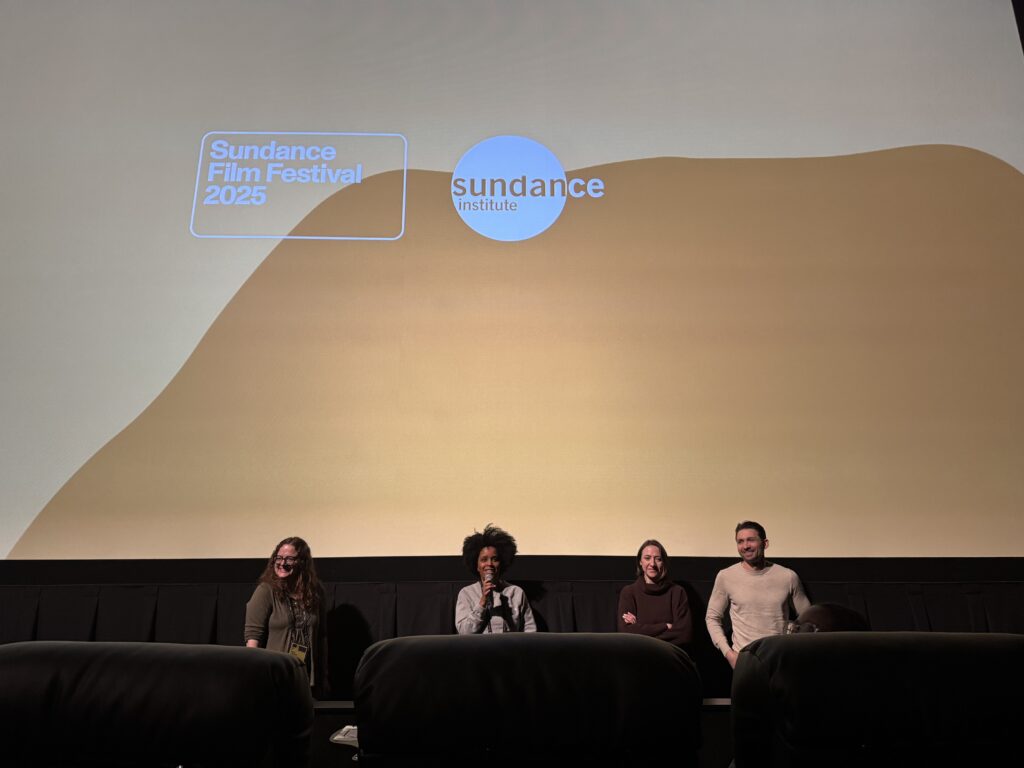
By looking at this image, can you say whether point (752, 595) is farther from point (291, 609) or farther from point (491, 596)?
point (291, 609)

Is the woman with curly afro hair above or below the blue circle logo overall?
below

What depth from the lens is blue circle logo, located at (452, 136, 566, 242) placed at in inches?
170

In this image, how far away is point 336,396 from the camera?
13.7 ft

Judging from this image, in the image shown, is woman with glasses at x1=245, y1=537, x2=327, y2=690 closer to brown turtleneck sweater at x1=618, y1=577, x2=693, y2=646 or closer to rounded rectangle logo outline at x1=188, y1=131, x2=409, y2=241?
brown turtleneck sweater at x1=618, y1=577, x2=693, y2=646

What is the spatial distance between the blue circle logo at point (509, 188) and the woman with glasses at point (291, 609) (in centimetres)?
180

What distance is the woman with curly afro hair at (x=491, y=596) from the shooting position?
3791mm

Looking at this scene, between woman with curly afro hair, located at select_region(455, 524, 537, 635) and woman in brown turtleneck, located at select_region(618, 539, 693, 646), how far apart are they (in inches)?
17.9

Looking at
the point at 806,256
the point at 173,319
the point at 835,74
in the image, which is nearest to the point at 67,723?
the point at 173,319

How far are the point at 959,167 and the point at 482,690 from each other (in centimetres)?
434

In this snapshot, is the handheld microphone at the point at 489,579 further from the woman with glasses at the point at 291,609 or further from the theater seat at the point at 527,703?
the theater seat at the point at 527,703

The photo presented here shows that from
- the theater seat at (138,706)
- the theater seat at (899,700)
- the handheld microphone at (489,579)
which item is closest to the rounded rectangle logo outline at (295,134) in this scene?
the handheld microphone at (489,579)

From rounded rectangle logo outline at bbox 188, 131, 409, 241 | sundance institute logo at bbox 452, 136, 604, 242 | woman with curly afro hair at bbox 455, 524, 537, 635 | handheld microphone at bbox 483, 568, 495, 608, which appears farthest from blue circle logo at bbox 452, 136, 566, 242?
handheld microphone at bbox 483, 568, 495, 608

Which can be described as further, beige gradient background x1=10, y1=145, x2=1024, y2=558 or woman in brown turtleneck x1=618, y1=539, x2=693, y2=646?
beige gradient background x1=10, y1=145, x2=1024, y2=558

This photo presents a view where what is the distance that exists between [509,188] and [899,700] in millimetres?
3666
